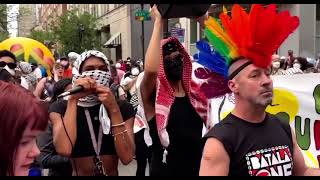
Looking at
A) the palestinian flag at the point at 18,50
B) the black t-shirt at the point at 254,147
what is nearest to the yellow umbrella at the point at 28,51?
the palestinian flag at the point at 18,50

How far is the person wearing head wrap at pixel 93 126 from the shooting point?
3520 millimetres

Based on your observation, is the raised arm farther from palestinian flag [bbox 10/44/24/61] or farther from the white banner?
palestinian flag [bbox 10/44/24/61]

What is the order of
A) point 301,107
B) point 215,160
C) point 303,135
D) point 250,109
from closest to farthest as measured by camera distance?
point 215,160 < point 250,109 < point 303,135 < point 301,107

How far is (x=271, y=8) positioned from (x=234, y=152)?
85 cm

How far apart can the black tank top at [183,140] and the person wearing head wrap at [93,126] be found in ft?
0.96

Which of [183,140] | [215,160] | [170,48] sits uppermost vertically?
[170,48]

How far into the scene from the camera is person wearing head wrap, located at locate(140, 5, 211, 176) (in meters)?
3.67

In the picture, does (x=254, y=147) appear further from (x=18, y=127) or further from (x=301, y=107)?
(x=301, y=107)

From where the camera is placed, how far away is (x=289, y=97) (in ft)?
17.2

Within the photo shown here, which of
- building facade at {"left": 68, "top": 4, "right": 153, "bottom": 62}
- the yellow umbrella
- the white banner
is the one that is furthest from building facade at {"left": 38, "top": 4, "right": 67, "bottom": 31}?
the white banner

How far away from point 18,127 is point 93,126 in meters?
1.63

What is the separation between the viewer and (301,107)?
516 centimetres

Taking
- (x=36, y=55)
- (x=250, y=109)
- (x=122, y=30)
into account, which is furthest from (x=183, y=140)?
(x=122, y=30)

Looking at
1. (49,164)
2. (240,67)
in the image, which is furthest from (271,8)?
(49,164)
